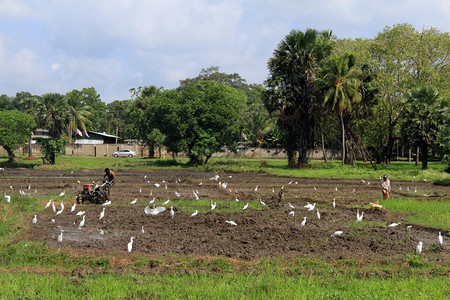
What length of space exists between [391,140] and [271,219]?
126ft

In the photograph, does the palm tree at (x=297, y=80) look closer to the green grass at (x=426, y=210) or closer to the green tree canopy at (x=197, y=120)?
the green tree canopy at (x=197, y=120)

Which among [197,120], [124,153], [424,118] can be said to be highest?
[424,118]

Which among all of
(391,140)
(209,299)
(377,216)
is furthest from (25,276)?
(391,140)

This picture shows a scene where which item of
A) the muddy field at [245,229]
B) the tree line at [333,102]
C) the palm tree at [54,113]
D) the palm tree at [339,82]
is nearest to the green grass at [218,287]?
the muddy field at [245,229]

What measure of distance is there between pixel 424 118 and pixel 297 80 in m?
11.6

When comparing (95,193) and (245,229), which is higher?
(95,193)

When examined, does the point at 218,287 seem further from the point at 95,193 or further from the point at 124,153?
the point at 124,153

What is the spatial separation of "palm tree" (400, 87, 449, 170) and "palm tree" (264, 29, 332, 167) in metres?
8.50

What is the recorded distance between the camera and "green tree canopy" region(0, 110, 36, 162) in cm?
4444

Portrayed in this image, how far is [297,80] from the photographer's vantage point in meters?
45.2

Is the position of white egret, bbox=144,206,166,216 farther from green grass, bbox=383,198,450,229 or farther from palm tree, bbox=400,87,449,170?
palm tree, bbox=400,87,449,170

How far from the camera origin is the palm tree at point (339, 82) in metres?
41.4

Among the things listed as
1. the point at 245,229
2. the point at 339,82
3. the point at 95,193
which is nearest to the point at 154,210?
the point at 245,229

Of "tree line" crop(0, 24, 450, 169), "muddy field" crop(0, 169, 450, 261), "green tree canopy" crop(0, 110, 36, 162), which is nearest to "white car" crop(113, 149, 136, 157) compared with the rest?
"tree line" crop(0, 24, 450, 169)
